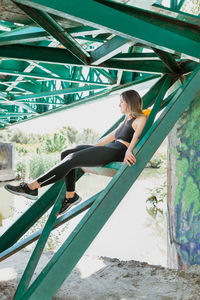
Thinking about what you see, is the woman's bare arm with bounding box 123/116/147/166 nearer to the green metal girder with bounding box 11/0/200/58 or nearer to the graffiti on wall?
the green metal girder with bounding box 11/0/200/58

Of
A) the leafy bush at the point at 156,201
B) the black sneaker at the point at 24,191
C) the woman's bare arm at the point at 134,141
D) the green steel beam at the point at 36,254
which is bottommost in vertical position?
the leafy bush at the point at 156,201

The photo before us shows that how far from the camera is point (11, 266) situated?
506 cm

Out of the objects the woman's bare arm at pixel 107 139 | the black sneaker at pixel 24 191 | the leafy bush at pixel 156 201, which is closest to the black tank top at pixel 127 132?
the woman's bare arm at pixel 107 139

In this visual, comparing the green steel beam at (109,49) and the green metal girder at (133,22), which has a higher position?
the green metal girder at (133,22)

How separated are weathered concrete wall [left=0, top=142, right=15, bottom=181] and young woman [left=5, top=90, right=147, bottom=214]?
2060 cm

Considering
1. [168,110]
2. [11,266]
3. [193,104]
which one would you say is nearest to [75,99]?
[193,104]

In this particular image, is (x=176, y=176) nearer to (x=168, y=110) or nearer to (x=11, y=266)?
(x=168, y=110)

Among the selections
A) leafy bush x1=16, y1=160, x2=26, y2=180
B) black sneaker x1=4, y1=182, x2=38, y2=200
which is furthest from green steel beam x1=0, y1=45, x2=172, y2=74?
leafy bush x1=16, y1=160, x2=26, y2=180

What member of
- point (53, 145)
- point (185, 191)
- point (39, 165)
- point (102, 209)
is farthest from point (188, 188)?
point (53, 145)

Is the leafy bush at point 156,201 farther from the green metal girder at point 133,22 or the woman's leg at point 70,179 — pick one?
the green metal girder at point 133,22

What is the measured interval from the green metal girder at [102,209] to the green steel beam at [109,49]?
2.67ft

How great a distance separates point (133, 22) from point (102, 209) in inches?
66.9

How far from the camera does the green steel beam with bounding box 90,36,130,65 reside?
314 cm

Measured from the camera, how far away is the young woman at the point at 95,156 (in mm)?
3059
